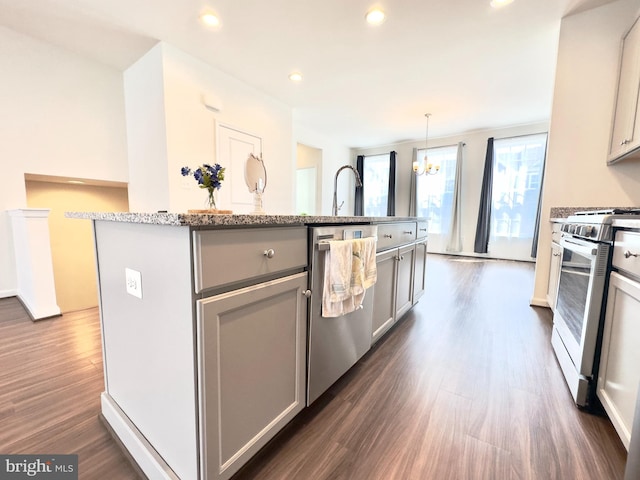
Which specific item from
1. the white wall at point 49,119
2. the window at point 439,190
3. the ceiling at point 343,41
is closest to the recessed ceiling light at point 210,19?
the ceiling at point 343,41

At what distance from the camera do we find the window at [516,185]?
5242mm

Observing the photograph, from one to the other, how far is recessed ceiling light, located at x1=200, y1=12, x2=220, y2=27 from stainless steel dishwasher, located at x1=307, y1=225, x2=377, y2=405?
2.60 m

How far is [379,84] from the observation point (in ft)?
12.4

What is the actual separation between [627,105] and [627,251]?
6.23ft

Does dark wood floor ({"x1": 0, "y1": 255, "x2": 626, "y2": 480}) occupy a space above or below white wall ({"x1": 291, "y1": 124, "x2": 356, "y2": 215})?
below

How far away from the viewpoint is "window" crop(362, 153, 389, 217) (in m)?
7.30

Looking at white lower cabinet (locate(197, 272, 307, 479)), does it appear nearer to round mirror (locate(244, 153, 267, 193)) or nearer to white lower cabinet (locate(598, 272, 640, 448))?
round mirror (locate(244, 153, 267, 193))

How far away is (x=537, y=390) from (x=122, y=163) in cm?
493

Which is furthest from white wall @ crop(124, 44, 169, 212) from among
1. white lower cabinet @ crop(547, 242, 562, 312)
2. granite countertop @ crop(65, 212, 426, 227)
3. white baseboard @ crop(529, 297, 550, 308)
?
white baseboard @ crop(529, 297, 550, 308)

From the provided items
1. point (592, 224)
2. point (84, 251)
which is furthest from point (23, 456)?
point (84, 251)

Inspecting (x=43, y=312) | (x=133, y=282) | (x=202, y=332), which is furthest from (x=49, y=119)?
(x=202, y=332)

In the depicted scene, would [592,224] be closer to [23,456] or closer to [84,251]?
[23,456]

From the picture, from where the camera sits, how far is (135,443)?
0.98 metres

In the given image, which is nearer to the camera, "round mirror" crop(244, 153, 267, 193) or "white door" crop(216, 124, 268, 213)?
"round mirror" crop(244, 153, 267, 193)
